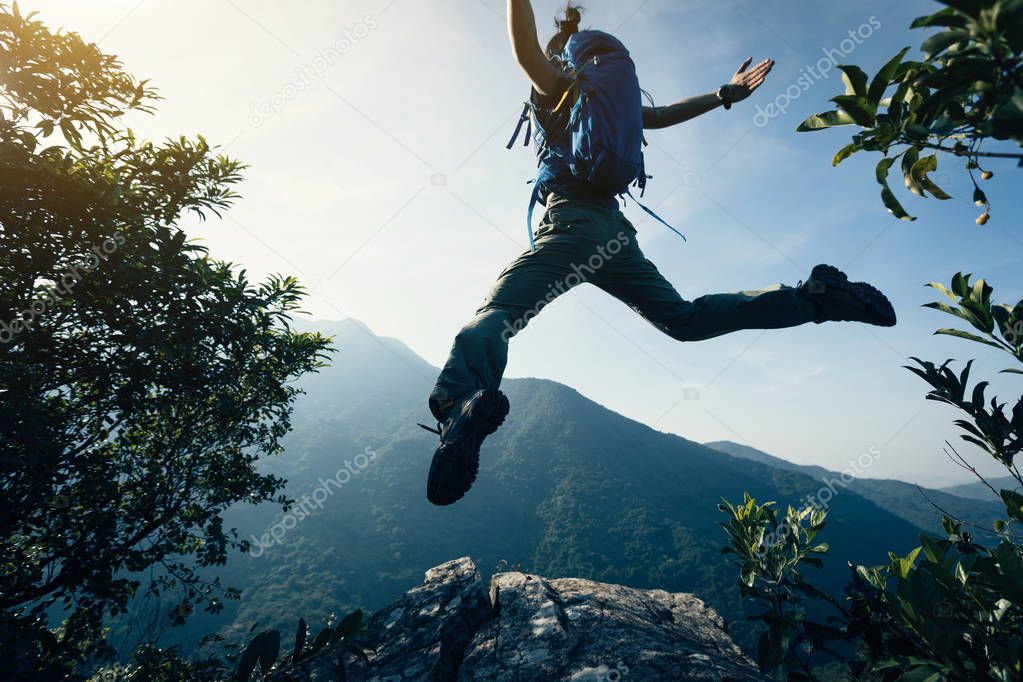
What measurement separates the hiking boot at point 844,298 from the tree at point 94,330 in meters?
4.46

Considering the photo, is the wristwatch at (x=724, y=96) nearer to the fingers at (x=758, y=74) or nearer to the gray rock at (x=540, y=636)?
the fingers at (x=758, y=74)

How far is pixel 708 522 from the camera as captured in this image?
222 feet

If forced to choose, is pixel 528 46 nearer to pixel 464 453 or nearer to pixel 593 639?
pixel 464 453

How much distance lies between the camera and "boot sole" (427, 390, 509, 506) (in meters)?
1.63

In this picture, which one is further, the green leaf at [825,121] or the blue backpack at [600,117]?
the blue backpack at [600,117]

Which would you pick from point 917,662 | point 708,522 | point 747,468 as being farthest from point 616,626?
point 747,468

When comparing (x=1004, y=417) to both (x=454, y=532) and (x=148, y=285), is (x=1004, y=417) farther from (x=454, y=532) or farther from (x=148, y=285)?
(x=454, y=532)

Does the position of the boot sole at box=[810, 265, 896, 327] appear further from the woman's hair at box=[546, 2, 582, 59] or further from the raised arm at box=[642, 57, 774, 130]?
the woman's hair at box=[546, 2, 582, 59]

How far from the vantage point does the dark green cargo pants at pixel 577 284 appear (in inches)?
70.6

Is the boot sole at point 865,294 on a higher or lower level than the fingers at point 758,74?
lower

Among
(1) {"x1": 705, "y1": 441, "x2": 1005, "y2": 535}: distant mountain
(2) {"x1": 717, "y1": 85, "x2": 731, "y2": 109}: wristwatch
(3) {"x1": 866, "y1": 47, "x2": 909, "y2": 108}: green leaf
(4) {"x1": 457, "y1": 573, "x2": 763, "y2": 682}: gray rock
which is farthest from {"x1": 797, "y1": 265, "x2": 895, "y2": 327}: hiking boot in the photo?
(1) {"x1": 705, "y1": 441, "x2": 1005, "y2": 535}: distant mountain

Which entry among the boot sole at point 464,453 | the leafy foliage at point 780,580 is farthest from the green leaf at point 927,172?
the boot sole at point 464,453

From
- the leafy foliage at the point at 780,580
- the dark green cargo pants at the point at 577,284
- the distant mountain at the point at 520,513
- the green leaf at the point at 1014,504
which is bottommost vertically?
the distant mountain at the point at 520,513

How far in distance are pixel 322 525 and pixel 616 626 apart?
7271 cm
